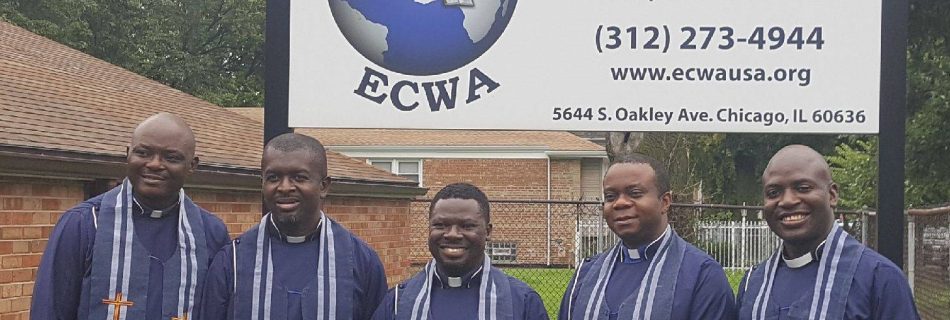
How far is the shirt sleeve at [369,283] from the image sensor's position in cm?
416

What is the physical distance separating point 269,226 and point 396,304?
0.57m

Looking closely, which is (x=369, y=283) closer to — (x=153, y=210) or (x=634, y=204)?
(x=153, y=210)

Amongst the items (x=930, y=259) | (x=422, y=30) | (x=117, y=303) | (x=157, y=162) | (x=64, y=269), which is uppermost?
(x=422, y=30)

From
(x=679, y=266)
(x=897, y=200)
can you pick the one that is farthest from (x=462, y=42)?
(x=897, y=200)

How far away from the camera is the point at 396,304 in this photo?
4.02 metres

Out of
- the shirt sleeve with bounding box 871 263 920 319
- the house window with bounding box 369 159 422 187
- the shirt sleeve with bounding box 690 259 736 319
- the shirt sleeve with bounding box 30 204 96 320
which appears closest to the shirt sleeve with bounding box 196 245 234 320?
the shirt sleeve with bounding box 30 204 96 320

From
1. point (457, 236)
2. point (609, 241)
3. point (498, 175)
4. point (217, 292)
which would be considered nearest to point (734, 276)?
point (609, 241)

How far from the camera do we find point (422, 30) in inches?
201

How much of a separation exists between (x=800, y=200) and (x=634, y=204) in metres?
0.57

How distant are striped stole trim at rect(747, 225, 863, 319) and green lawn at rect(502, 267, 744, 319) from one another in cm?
937

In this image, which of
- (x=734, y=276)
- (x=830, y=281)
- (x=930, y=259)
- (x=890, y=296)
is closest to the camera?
(x=890, y=296)

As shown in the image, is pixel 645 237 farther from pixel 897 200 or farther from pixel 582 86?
pixel 897 200

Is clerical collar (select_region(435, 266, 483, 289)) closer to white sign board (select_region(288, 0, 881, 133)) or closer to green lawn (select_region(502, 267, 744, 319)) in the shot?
white sign board (select_region(288, 0, 881, 133))

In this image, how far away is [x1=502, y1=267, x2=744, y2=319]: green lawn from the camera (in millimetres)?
14227
